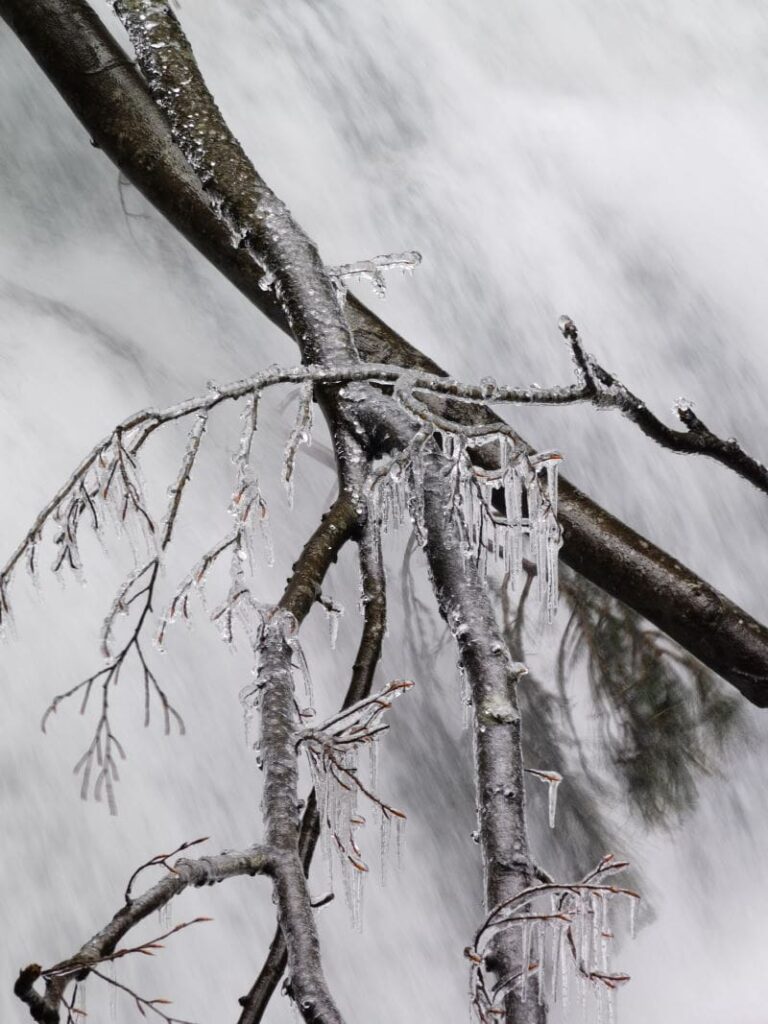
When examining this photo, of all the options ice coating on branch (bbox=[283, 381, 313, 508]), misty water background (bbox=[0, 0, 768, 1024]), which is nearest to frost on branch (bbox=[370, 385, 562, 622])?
ice coating on branch (bbox=[283, 381, 313, 508])

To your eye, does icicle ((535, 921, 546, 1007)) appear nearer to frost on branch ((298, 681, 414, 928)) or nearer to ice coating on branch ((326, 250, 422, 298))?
frost on branch ((298, 681, 414, 928))

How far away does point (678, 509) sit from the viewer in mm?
2578

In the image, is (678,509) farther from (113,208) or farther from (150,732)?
(113,208)

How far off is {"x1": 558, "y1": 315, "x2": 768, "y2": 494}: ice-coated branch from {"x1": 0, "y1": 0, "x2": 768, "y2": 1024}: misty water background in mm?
748

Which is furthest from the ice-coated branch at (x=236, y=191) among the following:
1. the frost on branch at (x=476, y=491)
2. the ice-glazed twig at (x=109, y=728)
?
the ice-glazed twig at (x=109, y=728)

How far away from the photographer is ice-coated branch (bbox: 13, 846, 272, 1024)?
2.87 ft

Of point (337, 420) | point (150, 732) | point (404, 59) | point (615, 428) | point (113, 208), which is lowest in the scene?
point (150, 732)

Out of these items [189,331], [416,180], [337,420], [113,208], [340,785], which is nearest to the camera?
[340,785]

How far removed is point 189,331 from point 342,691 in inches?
37.5

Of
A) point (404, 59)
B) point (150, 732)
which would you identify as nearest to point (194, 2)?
point (404, 59)

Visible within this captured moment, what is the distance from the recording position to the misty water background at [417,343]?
1.85 m

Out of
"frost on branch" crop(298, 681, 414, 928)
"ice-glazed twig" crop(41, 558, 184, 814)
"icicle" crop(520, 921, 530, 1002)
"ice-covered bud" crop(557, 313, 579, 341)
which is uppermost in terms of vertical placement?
"ice-covered bud" crop(557, 313, 579, 341)

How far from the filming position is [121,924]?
974mm

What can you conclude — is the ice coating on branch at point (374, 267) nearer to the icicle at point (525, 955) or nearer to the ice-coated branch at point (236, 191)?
the ice-coated branch at point (236, 191)
